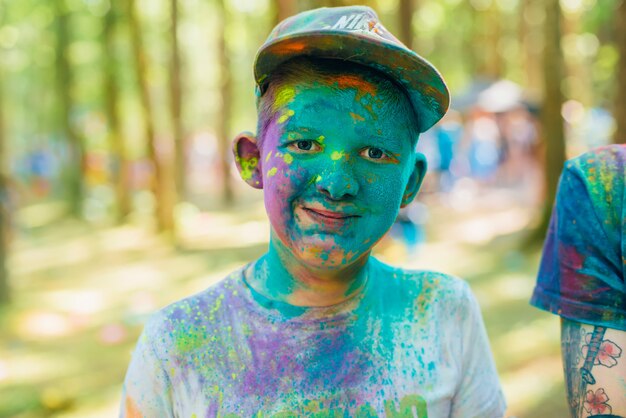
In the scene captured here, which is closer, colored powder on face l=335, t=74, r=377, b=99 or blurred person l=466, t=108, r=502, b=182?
colored powder on face l=335, t=74, r=377, b=99

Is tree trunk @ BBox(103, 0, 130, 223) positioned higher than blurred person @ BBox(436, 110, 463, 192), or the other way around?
tree trunk @ BBox(103, 0, 130, 223)

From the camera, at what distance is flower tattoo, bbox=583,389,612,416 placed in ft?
6.09

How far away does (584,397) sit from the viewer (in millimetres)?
1898

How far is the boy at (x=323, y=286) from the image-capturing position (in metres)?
1.68

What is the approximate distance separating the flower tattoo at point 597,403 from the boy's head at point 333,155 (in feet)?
2.54

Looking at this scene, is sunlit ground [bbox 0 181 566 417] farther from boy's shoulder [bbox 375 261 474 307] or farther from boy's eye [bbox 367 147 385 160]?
boy's eye [bbox 367 147 385 160]

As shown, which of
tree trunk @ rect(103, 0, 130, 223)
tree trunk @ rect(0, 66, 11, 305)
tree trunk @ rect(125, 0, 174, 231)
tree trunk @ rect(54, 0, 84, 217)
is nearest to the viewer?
tree trunk @ rect(0, 66, 11, 305)

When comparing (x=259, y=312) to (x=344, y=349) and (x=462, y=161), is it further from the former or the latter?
(x=462, y=161)

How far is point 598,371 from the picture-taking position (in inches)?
74.0

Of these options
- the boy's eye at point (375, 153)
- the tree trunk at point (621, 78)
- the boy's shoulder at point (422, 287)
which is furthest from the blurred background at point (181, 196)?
the boy's eye at point (375, 153)

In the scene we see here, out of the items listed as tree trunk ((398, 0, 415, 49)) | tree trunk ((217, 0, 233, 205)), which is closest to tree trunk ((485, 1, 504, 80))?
tree trunk ((217, 0, 233, 205))

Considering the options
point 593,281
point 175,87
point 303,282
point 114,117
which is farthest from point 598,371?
point 114,117

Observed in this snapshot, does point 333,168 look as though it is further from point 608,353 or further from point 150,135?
point 150,135

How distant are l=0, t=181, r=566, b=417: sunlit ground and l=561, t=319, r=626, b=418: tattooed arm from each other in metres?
3.64
